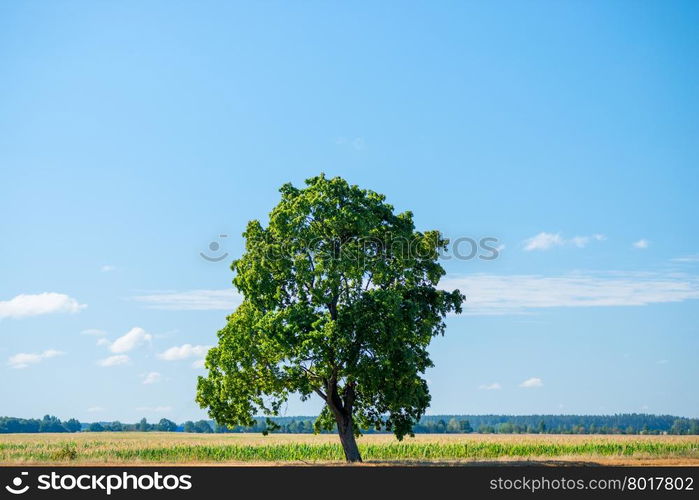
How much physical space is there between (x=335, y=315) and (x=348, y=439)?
658 centimetres

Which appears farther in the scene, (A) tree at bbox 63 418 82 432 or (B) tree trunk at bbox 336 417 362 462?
(A) tree at bbox 63 418 82 432

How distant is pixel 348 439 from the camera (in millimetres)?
42969

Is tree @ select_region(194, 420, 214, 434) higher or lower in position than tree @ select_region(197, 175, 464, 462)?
lower

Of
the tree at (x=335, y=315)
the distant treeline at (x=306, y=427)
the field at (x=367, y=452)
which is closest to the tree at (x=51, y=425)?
the distant treeline at (x=306, y=427)

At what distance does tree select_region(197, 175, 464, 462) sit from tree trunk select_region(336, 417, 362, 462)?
55mm

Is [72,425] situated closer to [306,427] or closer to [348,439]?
[306,427]

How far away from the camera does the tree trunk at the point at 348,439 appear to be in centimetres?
4263

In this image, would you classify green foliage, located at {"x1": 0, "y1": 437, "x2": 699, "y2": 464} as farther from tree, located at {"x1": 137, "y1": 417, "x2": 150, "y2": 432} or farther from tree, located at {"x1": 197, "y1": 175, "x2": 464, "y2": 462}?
tree, located at {"x1": 137, "y1": 417, "x2": 150, "y2": 432}

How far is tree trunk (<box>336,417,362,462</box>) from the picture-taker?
140ft

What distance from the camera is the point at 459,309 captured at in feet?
143

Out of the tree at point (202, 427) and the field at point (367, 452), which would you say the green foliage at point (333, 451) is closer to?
the field at point (367, 452)

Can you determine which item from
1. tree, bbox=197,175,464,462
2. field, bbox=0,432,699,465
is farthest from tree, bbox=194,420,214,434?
tree, bbox=197,175,464,462
